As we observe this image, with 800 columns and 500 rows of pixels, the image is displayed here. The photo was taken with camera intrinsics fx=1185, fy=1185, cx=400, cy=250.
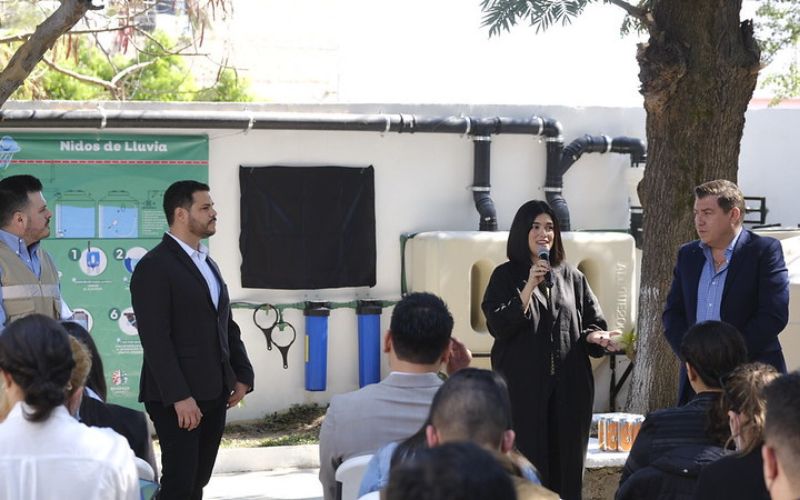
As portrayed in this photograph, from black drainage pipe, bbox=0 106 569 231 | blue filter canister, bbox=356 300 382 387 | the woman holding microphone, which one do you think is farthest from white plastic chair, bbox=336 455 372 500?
blue filter canister, bbox=356 300 382 387

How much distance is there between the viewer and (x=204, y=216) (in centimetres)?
582

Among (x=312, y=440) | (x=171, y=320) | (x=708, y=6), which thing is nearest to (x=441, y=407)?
(x=171, y=320)

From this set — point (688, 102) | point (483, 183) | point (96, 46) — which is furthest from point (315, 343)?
point (96, 46)

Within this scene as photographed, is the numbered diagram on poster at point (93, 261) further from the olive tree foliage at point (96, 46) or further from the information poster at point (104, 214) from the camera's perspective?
the olive tree foliage at point (96, 46)

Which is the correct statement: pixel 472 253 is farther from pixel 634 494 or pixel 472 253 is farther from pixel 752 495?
pixel 752 495

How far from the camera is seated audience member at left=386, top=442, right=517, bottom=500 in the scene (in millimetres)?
1765

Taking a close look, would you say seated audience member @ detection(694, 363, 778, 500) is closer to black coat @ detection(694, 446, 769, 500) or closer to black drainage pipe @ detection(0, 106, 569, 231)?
black coat @ detection(694, 446, 769, 500)

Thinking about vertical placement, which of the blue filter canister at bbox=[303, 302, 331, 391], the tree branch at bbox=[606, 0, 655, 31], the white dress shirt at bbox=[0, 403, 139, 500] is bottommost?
the blue filter canister at bbox=[303, 302, 331, 391]

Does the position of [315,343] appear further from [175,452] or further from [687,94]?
[175,452]

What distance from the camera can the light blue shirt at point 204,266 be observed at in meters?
5.76

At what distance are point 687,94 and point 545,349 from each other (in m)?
2.32

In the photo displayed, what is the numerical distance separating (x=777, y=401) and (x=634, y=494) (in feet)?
4.37

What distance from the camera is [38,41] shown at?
6.12 metres

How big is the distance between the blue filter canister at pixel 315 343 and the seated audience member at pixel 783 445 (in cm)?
715
